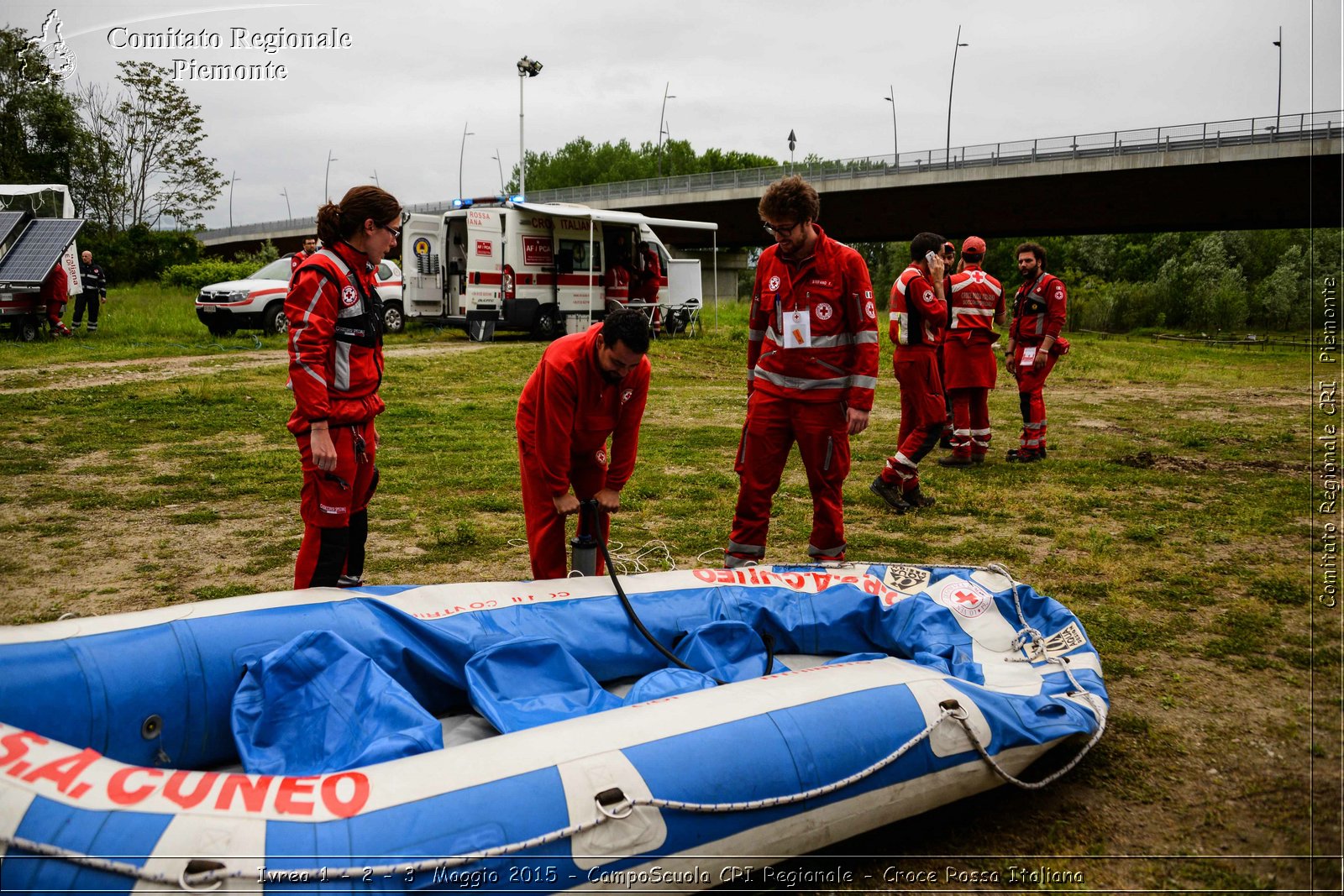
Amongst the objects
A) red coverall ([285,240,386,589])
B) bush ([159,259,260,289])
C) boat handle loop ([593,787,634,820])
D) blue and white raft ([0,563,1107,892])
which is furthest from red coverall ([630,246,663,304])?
boat handle loop ([593,787,634,820])

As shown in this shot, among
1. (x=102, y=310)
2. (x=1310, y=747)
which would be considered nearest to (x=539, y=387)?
(x=1310, y=747)

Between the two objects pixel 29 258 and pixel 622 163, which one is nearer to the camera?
pixel 29 258

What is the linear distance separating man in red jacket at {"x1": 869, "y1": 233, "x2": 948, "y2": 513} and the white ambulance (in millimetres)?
10666

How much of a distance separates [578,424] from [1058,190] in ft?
100.0

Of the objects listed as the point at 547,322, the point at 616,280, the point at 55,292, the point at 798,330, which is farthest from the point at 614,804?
the point at 616,280

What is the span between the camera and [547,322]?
17.9 meters

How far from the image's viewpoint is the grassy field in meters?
2.97

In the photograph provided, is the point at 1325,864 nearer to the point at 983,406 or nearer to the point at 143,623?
the point at 143,623

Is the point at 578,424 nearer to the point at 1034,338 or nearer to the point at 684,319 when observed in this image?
the point at 1034,338

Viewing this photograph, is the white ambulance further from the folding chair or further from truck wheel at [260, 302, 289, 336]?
truck wheel at [260, 302, 289, 336]

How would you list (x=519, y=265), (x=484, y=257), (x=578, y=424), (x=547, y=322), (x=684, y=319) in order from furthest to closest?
(x=684, y=319), (x=547, y=322), (x=519, y=265), (x=484, y=257), (x=578, y=424)

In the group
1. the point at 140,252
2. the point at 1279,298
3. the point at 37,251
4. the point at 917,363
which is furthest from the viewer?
the point at 140,252

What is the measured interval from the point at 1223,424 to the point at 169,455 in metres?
11.3

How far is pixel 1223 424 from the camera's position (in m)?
10.9
